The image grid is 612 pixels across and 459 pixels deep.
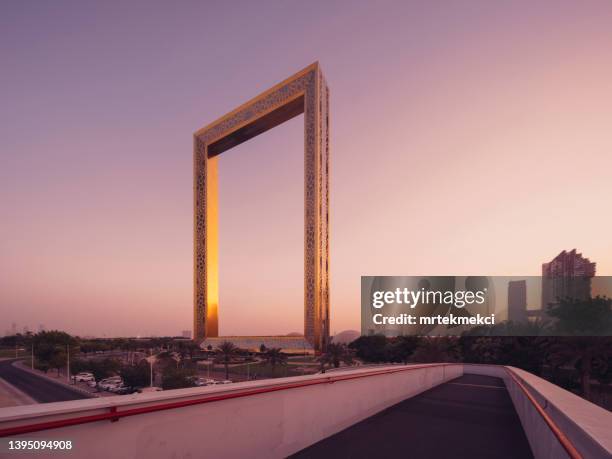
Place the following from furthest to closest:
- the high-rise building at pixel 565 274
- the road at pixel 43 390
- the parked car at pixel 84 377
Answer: the parked car at pixel 84 377, the high-rise building at pixel 565 274, the road at pixel 43 390

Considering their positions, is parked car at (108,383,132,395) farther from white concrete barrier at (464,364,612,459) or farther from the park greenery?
white concrete barrier at (464,364,612,459)

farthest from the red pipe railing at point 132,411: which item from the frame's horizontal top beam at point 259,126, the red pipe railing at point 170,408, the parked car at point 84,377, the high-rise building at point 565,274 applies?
the parked car at point 84,377

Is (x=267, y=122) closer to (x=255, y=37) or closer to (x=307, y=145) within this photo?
(x=307, y=145)

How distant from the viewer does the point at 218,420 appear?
3344mm

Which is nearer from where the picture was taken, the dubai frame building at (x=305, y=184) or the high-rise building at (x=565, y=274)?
the dubai frame building at (x=305, y=184)

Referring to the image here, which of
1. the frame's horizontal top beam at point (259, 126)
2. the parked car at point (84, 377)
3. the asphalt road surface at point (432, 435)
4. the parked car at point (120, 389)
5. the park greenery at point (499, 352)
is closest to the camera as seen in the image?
the asphalt road surface at point (432, 435)

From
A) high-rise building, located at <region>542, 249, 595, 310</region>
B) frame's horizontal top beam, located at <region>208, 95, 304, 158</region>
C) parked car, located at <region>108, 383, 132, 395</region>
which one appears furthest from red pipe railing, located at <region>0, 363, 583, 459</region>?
high-rise building, located at <region>542, 249, 595, 310</region>

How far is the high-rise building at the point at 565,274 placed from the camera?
6311 cm

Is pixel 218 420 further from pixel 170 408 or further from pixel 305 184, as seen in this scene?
pixel 305 184

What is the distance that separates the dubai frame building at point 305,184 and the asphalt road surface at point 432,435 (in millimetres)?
16201

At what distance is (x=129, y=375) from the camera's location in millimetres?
52812

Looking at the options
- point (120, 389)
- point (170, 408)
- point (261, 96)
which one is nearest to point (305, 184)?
point (261, 96)

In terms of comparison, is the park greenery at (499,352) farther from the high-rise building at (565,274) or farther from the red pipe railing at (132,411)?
the high-rise building at (565,274)

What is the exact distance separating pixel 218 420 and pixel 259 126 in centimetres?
2970
